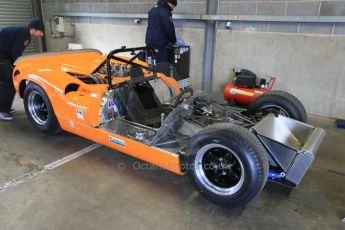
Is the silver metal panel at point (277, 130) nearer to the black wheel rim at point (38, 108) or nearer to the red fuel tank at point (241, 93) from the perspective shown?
the red fuel tank at point (241, 93)

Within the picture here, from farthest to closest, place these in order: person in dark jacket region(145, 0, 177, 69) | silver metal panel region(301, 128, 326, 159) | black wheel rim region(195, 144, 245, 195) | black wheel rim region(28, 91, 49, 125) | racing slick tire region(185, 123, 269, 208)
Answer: person in dark jacket region(145, 0, 177, 69) < black wheel rim region(28, 91, 49, 125) < black wheel rim region(195, 144, 245, 195) < silver metal panel region(301, 128, 326, 159) < racing slick tire region(185, 123, 269, 208)

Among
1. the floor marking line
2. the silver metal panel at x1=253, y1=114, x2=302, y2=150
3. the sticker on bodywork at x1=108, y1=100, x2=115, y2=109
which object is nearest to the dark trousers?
the floor marking line

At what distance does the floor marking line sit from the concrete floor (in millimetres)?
66

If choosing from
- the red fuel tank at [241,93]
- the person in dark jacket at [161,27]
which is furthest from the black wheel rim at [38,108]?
the red fuel tank at [241,93]

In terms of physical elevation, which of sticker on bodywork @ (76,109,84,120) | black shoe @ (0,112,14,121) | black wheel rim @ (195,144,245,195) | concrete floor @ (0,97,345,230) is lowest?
concrete floor @ (0,97,345,230)

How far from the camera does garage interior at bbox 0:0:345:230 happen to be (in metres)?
2.26

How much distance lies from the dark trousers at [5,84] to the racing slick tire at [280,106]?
11.6ft

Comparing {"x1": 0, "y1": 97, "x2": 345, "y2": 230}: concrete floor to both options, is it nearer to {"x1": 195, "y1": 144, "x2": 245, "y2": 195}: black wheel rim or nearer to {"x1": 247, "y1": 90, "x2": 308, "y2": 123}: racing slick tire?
{"x1": 195, "y1": 144, "x2": 245, "y2": 195}: black wheel rim

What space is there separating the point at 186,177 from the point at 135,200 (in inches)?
23.3

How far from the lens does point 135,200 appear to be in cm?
245

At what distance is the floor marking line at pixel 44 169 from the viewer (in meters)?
2.63

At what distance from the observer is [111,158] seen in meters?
3.15

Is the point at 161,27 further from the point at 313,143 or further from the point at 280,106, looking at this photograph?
the point at 313,143

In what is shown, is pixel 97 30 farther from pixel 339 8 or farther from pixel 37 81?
pixel 339 8
